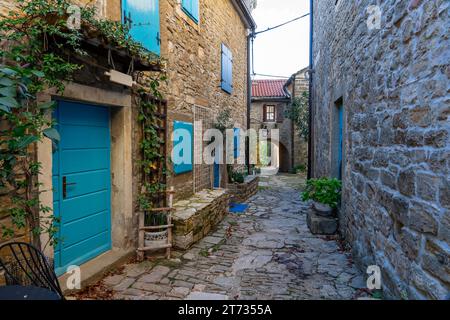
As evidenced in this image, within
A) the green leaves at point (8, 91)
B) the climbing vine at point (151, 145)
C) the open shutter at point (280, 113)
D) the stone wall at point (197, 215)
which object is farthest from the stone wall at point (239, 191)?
the open shutter at point (280, 113)

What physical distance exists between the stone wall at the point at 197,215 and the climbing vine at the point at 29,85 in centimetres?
190

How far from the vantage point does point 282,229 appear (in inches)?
221

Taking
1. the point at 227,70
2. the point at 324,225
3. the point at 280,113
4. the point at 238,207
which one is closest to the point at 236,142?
the point at 227,70

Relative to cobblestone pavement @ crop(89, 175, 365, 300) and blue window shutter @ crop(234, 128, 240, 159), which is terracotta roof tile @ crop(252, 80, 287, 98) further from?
cobblestone pavement @ crop(89, 175, 365, 300)

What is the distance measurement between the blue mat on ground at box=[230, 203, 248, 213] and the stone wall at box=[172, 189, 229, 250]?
56cm

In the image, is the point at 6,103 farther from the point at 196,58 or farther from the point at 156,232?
the point at 196,58

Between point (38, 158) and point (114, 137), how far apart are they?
4.21 ft

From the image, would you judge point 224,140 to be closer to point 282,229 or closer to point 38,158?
point 282,229

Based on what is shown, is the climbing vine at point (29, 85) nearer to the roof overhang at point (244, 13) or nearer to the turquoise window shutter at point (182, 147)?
the turquoise window shutter at point (182, 147)

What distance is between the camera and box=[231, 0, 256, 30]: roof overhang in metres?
8.74

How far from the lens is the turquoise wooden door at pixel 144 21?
373cm

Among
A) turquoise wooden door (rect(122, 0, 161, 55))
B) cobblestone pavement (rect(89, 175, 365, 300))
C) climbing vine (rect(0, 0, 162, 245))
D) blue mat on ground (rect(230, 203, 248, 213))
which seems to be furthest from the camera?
blue mat on ground (rect(230, 203, 248, 213))

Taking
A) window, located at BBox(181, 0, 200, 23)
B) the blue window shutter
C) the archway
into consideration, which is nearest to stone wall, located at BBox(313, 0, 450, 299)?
window, located at BBox(181, 0, 200, 23)
